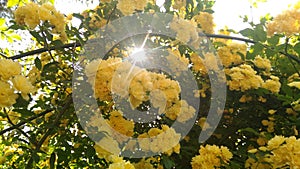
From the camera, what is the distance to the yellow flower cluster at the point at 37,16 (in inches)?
58.1

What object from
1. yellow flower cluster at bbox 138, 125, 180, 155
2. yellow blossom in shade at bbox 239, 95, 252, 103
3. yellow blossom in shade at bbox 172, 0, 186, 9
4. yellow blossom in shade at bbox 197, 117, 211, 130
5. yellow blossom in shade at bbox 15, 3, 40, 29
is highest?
yellow blossom in shade at bbox 172, 0, 186, 9

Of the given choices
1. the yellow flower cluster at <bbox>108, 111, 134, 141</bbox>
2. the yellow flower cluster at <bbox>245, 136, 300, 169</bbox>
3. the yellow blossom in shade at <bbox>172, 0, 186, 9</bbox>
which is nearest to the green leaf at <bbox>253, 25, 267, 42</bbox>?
the yellow blossom in shade at <bbox>172, 0, 186, 9</bbox>

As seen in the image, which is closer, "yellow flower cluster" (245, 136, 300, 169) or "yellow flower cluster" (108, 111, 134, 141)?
"yellow flower cluster" (245, 136, 300, 169)

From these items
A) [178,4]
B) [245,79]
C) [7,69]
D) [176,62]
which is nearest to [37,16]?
[7,69]

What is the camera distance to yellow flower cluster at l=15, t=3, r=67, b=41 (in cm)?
148

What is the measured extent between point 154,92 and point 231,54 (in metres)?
0.73

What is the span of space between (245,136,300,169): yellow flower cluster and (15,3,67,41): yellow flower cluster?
2.86 ft

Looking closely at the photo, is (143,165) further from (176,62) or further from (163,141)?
(176,62)

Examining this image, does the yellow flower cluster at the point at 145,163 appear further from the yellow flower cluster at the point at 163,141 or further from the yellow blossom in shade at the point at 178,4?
the yellow blossom in shade at the point at 178,4

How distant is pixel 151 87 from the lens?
52.2 inches

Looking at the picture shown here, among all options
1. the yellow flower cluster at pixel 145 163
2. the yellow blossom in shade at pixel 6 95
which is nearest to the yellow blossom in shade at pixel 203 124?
the yellow flower cluster at pixel 145 163

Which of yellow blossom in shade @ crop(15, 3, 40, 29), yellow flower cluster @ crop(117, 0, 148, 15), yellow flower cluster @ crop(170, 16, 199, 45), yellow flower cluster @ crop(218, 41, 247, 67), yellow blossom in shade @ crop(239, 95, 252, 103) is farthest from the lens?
yellow flower cluster @ crop(218, 41, 247, 67)

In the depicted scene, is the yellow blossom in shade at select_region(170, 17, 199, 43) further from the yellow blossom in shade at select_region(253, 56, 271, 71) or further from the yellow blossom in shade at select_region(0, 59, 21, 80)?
the yellow blossom in shade at select_region(0, 59, 21, 80)

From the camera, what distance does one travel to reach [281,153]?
4.27 ft
